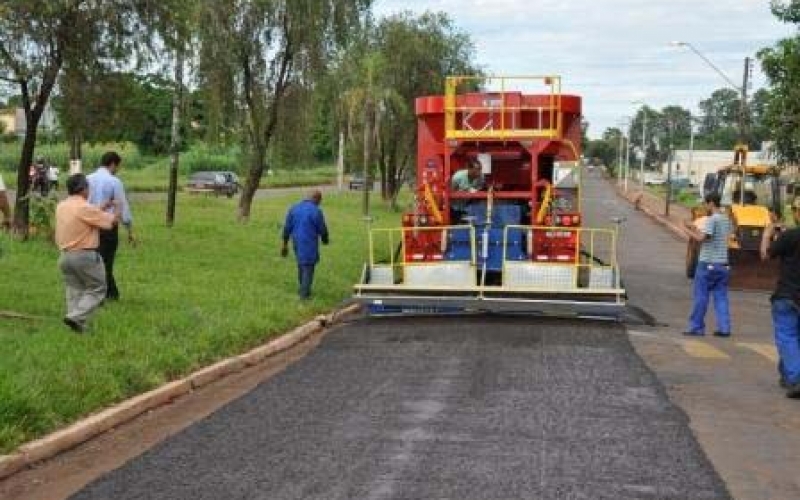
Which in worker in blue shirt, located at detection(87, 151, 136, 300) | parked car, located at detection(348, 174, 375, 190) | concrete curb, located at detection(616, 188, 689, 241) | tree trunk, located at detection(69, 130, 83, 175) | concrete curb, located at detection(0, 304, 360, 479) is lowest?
concrete curb, located at detection(616, 188, 689, 241)

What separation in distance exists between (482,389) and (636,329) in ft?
18.3

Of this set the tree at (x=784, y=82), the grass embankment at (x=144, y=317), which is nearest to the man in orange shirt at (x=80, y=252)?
the grass embankment at (x=144, y=317)

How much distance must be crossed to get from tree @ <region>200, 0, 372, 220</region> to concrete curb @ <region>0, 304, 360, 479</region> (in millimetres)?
17239

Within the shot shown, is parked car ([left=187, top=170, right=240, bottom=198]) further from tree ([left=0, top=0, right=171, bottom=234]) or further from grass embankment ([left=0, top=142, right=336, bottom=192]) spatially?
tree ([left=0, top=0, right=171, bottom=234])

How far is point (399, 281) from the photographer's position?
52.1 ft

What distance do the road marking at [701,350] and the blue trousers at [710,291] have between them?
641 millimetres

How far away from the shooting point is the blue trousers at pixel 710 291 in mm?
14258

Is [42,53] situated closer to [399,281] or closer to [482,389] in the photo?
[399,281]

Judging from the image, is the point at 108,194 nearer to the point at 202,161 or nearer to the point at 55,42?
the point at 55,42

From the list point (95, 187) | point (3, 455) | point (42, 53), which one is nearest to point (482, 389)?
point (3, 455)

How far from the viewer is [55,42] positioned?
18188 millimetres

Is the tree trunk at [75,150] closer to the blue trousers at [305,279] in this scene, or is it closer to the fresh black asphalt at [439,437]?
the blue trousers at [305,279]

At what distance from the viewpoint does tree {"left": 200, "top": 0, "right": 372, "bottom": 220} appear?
96.3 ft

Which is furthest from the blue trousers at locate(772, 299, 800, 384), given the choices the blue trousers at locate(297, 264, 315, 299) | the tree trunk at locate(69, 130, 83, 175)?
the tree trunk at locate(69, 130, 83, 175)
